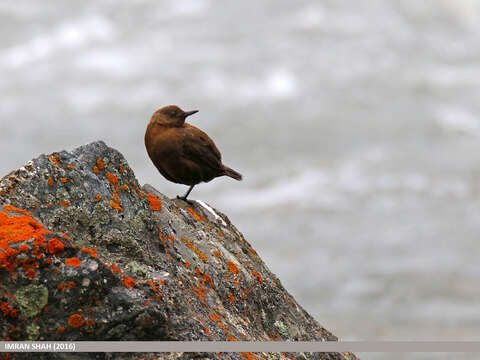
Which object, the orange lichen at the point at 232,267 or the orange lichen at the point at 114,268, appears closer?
the orange lichen at the point at 114,268

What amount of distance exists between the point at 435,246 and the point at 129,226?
43.3m

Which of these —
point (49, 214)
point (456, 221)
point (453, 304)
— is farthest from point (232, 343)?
point (456, 221)

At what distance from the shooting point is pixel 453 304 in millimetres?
40938

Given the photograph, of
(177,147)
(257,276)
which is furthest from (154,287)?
(177,147)

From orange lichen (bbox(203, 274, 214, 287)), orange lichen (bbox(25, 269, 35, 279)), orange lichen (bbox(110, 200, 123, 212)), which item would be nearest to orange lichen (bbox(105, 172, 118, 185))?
orange lichen (bbox(110, 200, 123, 212))

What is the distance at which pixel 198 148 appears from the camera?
9.73 meters

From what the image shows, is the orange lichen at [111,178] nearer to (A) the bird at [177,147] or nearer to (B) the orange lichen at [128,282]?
(B) the orange lichen at [128,282]

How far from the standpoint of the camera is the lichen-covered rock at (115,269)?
4840 mm

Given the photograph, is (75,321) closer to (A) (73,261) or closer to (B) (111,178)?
(A) (73,261)

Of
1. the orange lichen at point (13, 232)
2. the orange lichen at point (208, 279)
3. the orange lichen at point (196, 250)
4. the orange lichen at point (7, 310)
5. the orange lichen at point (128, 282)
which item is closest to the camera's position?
the orange lichen at point (7, 310)

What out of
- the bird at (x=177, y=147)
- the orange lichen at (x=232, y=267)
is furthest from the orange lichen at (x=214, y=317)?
the bird at (x=177, y=147)

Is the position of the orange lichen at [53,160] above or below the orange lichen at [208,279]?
above

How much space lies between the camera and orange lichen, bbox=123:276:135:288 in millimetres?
5194

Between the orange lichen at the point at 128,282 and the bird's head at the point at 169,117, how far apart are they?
4418 mm
